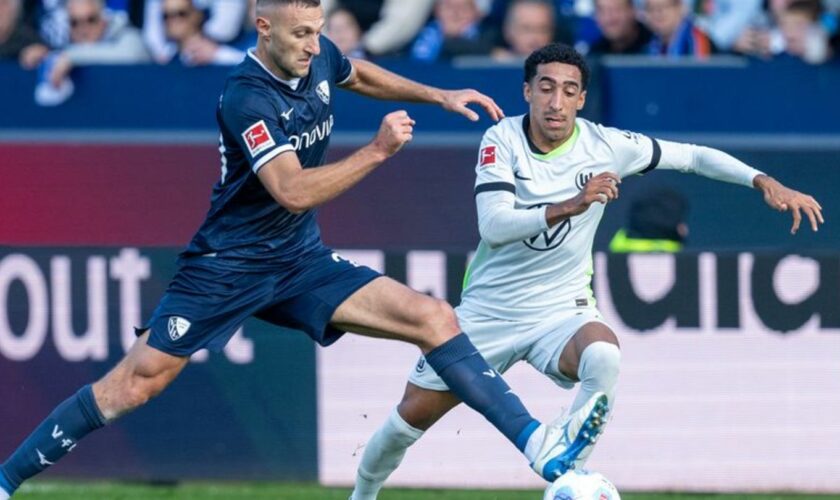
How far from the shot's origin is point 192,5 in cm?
1229

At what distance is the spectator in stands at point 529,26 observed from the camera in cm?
1140

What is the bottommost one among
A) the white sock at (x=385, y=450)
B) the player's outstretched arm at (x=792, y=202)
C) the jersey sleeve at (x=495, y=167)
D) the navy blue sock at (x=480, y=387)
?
the white sock at (x=385, y=450)

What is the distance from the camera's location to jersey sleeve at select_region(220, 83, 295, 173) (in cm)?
650

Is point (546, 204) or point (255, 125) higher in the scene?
point (255, 125)

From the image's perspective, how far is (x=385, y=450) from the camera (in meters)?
7.24

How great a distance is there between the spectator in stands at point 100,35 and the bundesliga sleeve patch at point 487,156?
5.64 m

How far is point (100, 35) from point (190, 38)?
742 millimetres

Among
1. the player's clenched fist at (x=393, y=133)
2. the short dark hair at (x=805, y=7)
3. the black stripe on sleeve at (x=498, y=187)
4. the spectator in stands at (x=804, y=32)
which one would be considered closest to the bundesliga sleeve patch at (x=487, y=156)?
the black stripe on sleeve at (x=498, y=187)

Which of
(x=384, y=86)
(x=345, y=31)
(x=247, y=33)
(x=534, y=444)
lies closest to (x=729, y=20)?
(x=345, y=31)

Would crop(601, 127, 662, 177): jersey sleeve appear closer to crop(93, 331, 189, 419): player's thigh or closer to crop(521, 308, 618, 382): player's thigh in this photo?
crop(521, 308, 618, 382): player's thigh

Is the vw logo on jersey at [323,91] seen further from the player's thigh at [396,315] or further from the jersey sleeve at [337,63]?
the player's thigh at [396,315]

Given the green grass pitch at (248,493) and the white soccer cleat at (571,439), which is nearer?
the white soccer cleat at (571,439)

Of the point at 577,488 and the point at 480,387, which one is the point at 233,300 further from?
the point at 577,488

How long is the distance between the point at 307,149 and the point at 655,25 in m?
5.18
